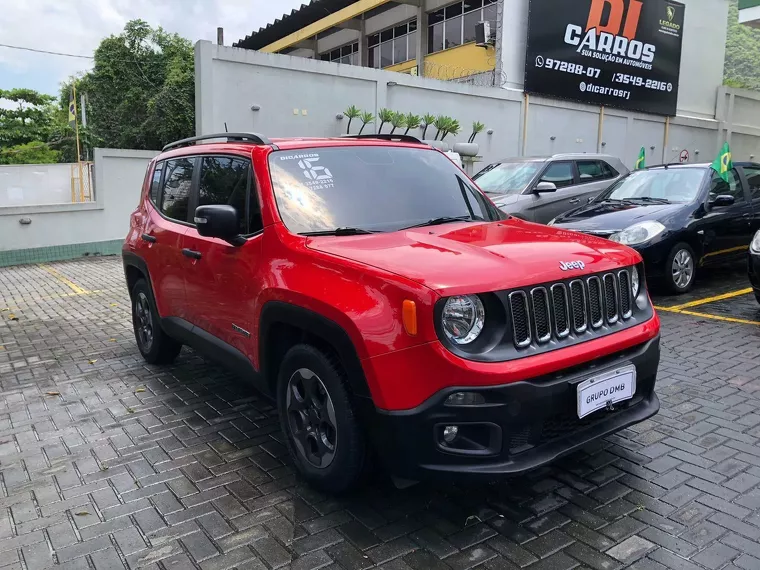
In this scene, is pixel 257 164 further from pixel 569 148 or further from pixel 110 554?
pixel 569 148

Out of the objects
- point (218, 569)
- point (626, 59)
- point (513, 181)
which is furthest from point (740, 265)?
point (626, 59)

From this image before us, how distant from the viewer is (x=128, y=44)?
36.1 metres

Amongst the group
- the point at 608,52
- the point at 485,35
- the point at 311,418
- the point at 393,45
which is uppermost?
the point at 393,45

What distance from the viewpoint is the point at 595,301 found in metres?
3.17

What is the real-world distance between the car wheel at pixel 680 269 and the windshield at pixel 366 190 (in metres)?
4.18

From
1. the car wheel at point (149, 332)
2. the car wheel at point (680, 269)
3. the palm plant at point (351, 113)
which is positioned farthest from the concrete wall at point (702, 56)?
the car wheel at point (149, 332)

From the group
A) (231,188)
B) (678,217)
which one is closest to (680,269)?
(678,217)

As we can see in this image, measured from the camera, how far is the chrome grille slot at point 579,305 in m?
3.06

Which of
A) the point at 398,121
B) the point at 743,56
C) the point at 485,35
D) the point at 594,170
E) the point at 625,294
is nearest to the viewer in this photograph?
the point at 625,294

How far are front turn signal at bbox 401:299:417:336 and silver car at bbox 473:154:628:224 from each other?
776cm

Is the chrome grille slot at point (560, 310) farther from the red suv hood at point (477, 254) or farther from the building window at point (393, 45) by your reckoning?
the building window at point (393, 45)

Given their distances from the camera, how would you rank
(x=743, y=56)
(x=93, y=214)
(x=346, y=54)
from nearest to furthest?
(x=93, y=214), (x=346, y=54), (x=743, y=56)

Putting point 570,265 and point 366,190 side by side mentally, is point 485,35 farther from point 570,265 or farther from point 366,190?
point 570,265

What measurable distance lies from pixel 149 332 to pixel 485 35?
1721cm
